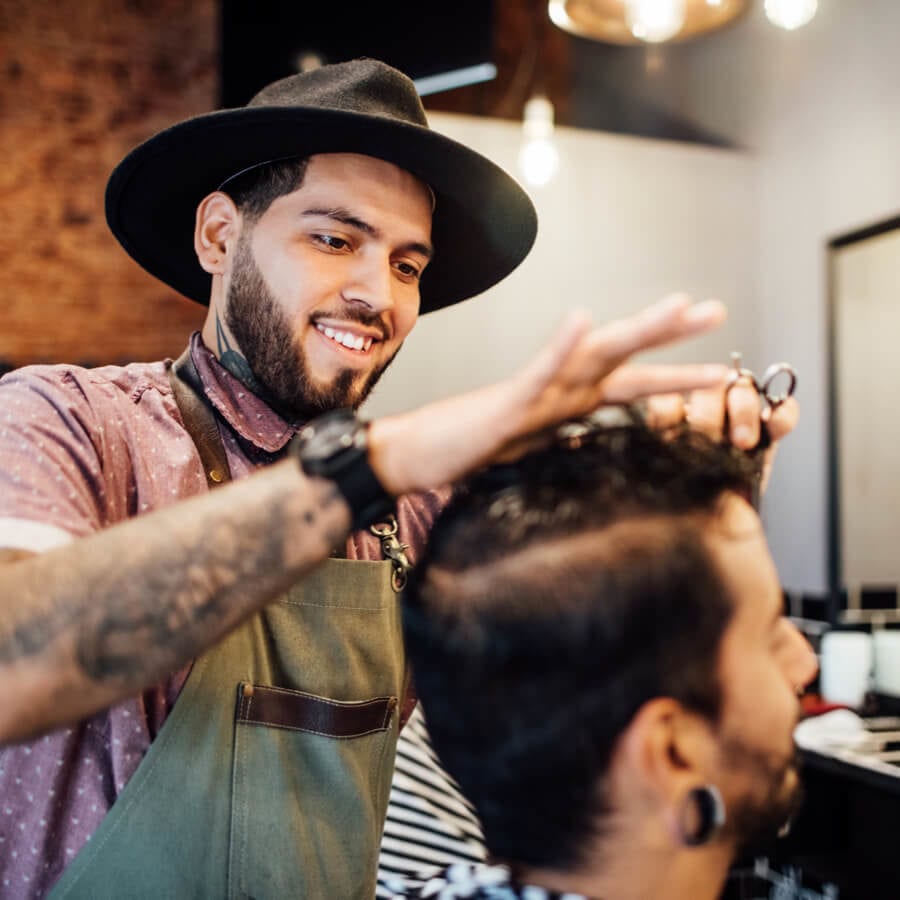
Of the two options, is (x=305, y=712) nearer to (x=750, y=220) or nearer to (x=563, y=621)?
(x=563, y=621)

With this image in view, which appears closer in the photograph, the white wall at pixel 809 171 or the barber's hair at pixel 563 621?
the barber's hair at pixel 563 621

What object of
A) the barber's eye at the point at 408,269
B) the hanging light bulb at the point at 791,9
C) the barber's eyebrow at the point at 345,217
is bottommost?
the barber's eye at the point at 408,269

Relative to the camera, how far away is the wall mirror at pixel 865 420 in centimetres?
328

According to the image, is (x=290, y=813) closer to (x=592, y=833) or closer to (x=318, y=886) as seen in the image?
(x=318, y=886)

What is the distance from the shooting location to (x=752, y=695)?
1.00 m

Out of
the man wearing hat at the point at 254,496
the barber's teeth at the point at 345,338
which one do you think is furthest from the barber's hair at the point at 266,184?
the barber's teeth at the point at 345,338

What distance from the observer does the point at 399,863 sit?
1.79 m

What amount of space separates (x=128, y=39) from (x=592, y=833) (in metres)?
4.29

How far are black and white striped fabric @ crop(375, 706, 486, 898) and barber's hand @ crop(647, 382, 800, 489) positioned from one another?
2.92 feet

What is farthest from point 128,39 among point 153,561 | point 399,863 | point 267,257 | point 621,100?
point 153,561

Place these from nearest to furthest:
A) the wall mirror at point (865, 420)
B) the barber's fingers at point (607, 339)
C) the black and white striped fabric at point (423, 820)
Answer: the barber's fingers at point (607, 339), the black and white striped fabric at point (423, 820), the wall mirror at point (865, 420)

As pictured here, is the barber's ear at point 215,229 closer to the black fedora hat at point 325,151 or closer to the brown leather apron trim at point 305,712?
the black fedora hat at point 325,151

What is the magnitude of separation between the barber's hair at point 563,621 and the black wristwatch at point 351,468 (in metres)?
0.15

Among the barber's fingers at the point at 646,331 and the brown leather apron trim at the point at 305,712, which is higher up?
the barber's fingers at the point at 646,331
